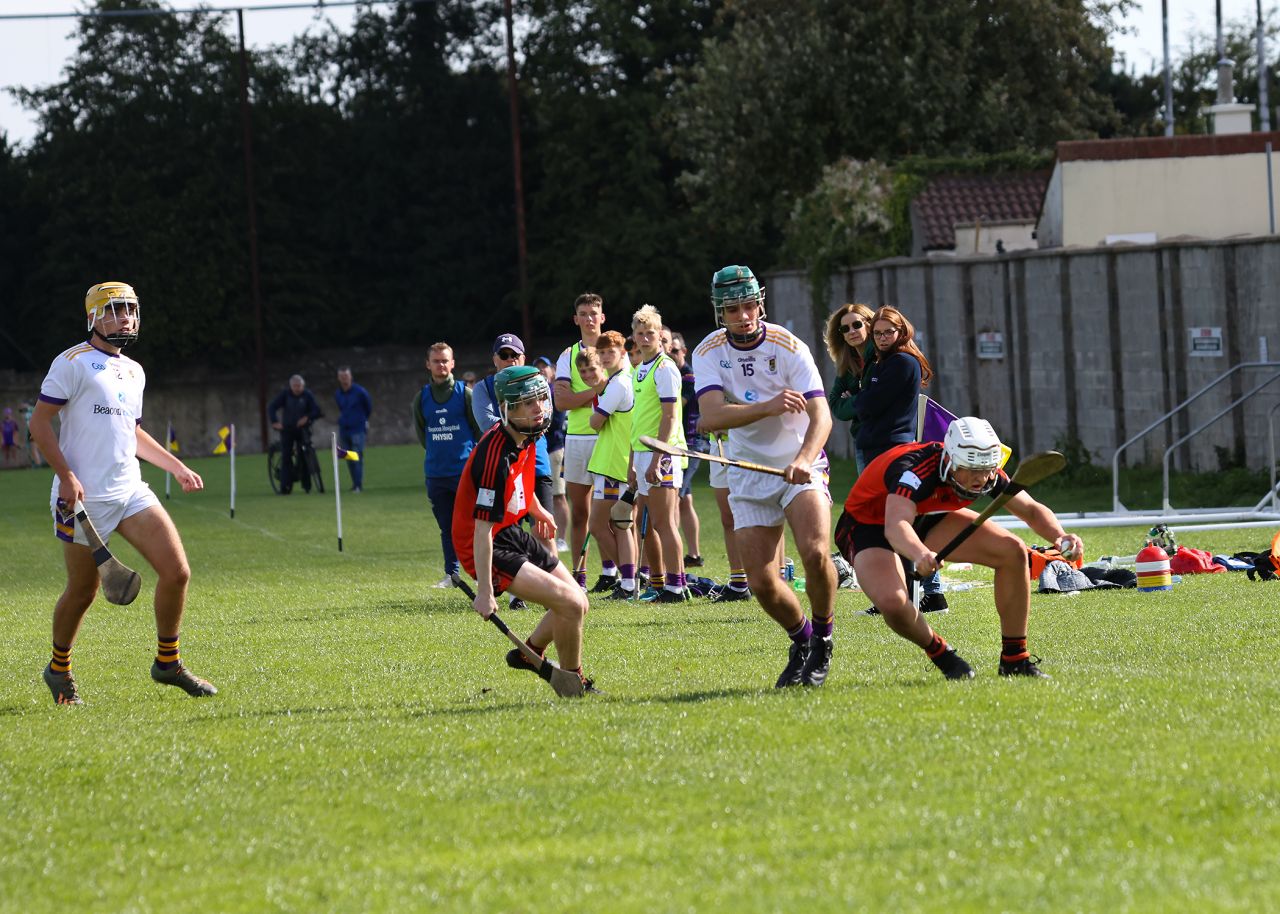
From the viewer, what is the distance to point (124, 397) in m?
9.34

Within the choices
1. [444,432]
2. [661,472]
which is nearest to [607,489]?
[661,472]

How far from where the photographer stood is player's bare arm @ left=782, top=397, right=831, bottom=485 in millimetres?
8805

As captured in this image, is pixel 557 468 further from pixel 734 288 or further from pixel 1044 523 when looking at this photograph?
pixel 1044 523

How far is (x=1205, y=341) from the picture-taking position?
2238 centimetres

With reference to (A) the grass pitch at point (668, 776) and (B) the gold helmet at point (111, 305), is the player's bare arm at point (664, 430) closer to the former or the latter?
(A) the grass pitch at point (668, 776)

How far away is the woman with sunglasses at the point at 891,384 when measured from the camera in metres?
11.1

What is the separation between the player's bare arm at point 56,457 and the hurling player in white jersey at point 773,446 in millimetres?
2905

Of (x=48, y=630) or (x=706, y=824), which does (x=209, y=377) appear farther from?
(x=706, y=824)

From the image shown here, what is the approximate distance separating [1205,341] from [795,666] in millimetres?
14840

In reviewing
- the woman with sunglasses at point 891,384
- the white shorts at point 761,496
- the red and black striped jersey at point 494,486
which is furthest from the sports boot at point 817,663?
the woman with sunglasses at point 891,384

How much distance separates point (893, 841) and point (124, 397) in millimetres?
5098

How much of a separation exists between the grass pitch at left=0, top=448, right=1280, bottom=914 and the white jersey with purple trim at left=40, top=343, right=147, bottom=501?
106cm

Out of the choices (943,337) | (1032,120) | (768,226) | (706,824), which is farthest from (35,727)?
(768,226)

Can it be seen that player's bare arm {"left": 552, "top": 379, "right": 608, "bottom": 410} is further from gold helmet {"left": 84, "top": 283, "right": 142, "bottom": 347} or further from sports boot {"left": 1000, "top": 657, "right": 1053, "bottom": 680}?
sports boot {"left": 1000, "top": 657, "right": 1053, "bottom": 680}
